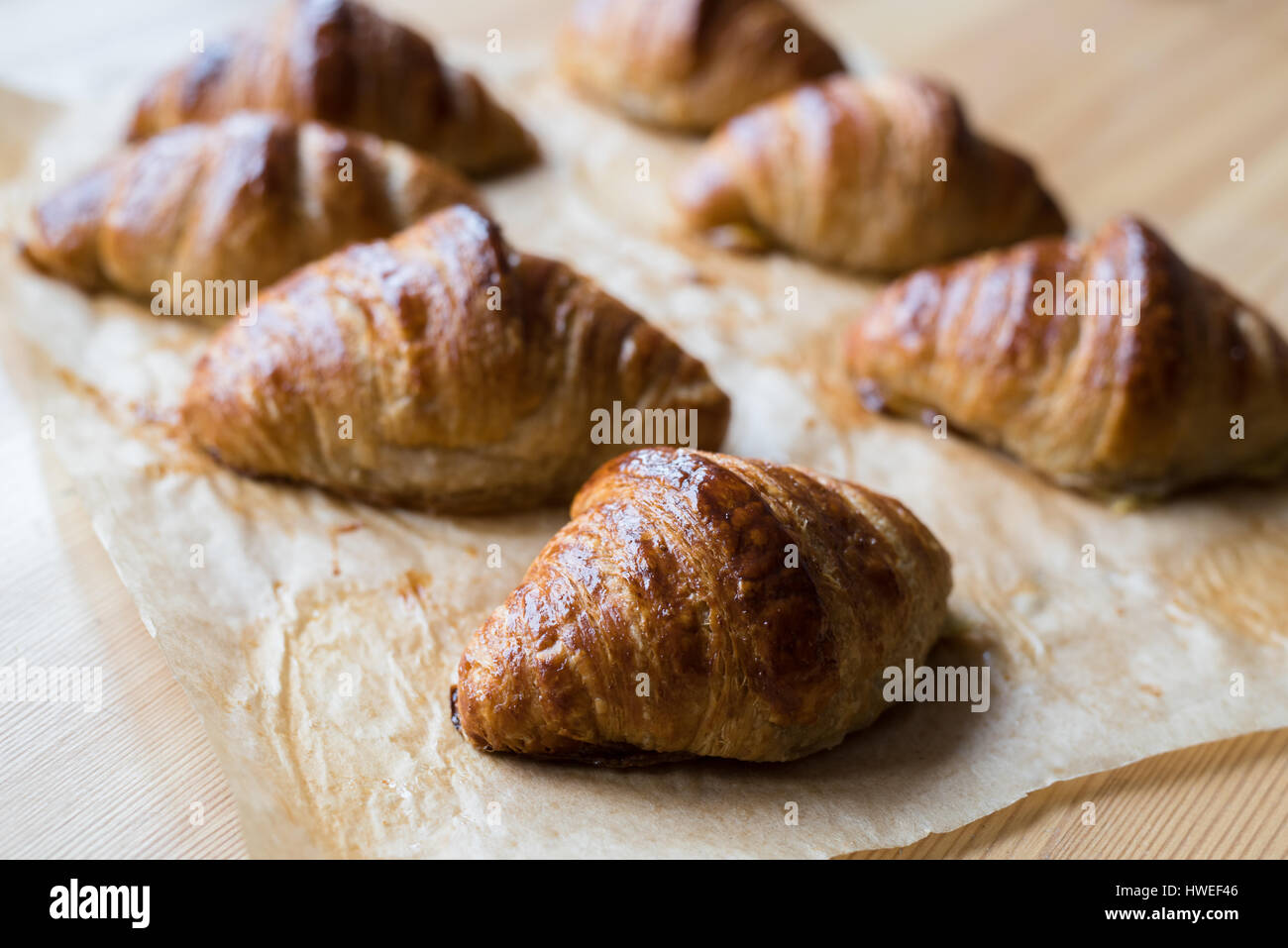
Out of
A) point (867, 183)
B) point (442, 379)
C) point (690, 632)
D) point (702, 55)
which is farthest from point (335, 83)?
point (690, 632)

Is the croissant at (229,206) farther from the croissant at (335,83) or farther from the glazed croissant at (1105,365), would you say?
the glazed croissant at (1105,365)

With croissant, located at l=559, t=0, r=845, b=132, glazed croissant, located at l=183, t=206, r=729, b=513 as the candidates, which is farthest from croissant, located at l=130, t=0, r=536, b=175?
glazed croissant, located at l=183, t=206, r=729, b=513

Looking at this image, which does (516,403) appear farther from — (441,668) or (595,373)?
(441,668)

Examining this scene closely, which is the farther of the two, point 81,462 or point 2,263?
point 2,263

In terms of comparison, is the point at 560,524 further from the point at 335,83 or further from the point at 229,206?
the point at 335,83

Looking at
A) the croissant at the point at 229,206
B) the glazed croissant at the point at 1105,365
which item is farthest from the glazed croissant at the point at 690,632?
the croissant at the point at 229,206
